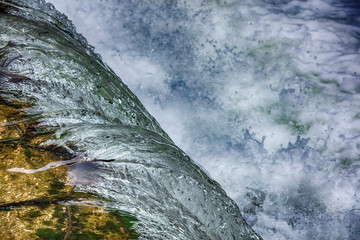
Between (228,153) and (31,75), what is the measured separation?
230cm

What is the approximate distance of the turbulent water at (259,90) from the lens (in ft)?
10.6

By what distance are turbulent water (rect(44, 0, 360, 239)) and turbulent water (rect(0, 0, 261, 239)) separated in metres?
1.24

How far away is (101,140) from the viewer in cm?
171

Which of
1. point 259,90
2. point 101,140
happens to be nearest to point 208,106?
point 259,90

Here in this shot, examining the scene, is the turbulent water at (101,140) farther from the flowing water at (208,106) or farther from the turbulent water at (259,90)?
the turbulent water at (259,90)

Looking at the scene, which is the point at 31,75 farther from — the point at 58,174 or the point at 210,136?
the point at 210,136

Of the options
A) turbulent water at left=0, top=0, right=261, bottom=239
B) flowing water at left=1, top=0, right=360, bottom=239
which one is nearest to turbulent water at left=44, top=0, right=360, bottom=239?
flowing water at left=1, top=0, right=360, bottom=239

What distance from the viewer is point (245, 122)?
359 centimetres

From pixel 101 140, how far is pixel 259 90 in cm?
260

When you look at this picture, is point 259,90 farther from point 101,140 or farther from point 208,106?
point 101,140

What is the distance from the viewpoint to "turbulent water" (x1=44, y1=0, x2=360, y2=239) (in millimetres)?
3219

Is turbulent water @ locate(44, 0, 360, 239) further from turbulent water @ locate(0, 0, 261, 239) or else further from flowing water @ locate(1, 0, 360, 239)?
turbulent water @ locate(0, 0, 261, 239)

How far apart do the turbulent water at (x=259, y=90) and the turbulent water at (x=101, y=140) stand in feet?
4.07

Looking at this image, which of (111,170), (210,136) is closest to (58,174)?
(111,170)
